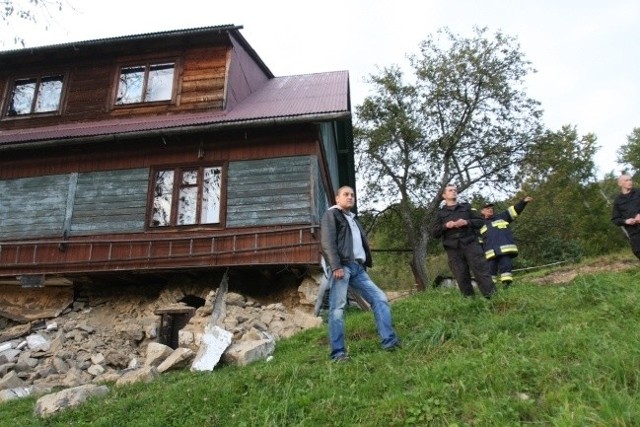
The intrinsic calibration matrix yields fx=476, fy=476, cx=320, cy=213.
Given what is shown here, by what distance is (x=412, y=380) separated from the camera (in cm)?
387

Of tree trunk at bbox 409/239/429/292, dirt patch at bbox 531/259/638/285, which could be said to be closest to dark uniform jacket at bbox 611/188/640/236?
dirt patch at bbox 531/259/638/285

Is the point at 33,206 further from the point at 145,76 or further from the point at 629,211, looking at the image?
the point at 629,211

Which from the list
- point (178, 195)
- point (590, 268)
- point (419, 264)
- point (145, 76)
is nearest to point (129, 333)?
point (178, 195)

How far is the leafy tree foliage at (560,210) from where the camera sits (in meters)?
20.4

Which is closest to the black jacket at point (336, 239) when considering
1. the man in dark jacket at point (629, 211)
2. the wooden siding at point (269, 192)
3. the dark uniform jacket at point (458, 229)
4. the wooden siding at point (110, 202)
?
the dark uniform jacket at point (458, 229)

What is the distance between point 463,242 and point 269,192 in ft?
16.0

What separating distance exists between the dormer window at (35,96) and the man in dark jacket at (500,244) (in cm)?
1091

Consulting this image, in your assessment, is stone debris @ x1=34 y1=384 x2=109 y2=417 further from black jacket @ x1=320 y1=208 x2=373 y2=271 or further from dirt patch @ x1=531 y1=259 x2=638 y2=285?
dirt patch @ x1=531 y1=259 x2=638 y2=285

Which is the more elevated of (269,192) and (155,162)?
(155,162)

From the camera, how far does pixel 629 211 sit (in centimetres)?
729

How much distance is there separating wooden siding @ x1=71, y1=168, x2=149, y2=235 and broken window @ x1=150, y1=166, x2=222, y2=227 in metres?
0.32

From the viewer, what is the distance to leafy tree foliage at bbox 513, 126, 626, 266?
20375mm

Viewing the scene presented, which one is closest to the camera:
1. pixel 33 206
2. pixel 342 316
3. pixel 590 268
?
pixel 342 316

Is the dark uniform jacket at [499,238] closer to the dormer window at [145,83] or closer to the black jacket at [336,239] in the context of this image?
the black jacket at [336,239]
